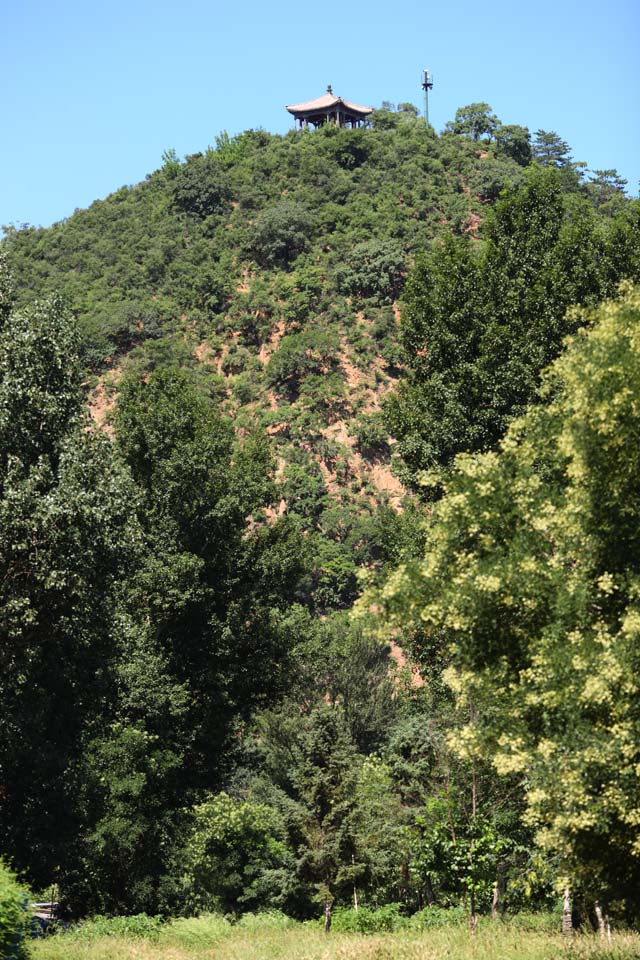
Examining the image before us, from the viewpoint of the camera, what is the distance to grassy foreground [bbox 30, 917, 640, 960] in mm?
14750

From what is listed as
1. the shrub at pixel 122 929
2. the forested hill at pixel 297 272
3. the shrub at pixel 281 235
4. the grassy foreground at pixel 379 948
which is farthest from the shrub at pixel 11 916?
the shrub at pixel 281 235

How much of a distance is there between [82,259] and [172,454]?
7710cm

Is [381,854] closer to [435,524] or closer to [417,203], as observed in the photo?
[435,524]

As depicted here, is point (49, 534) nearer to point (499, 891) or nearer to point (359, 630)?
point (499, 891)

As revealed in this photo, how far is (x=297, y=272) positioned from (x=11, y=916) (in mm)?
89578

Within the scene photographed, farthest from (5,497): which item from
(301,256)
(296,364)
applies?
(301,256)

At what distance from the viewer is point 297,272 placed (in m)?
98.4

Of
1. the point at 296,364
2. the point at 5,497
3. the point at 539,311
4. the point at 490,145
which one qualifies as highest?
the point at 490,145

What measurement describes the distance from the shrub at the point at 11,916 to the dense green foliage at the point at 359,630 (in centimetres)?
552

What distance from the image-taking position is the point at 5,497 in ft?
58.3

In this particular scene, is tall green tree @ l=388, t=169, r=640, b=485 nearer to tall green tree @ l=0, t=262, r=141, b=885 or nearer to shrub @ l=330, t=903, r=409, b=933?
tall green tree @ l=0, t=262, r=141, b=885

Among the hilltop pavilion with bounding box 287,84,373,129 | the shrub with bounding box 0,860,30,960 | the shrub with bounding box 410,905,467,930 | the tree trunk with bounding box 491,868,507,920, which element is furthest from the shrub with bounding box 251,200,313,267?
the shrub with bounding box 0,860,30,960

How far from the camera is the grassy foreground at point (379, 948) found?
581 inches

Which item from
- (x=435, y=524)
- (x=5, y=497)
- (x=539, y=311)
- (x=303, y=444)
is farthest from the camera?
(x=303, y=444)
